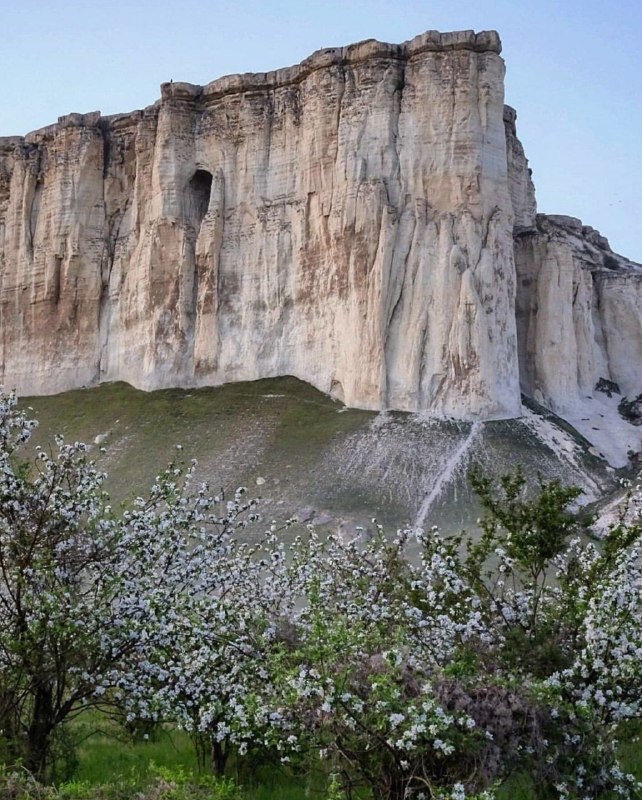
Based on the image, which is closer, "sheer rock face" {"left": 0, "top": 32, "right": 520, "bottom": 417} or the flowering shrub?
the flowering shrub

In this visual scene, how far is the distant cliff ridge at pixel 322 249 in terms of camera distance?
45.2 m

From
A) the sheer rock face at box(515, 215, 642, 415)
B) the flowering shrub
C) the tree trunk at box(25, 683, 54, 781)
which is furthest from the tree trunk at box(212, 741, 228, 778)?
the sheer rock face at box(515, 215, 642, 415)

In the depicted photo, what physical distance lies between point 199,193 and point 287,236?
7199 mm

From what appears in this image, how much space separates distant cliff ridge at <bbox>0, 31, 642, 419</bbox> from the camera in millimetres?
45250

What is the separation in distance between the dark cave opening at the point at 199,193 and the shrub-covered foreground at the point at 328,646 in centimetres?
4388

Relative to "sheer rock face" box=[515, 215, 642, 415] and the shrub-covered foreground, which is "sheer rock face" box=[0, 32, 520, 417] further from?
the shrub-covered foreground

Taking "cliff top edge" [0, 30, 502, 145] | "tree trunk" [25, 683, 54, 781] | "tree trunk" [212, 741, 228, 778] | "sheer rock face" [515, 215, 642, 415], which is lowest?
"tree trunk" [212, 741, 228, 778]

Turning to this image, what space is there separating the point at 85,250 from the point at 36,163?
6924mm

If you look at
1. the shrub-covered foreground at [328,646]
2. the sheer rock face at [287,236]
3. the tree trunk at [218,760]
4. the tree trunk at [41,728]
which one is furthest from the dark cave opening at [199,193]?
the tree trunk at [41,728]

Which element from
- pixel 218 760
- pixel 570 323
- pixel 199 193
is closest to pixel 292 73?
pixel 199 193

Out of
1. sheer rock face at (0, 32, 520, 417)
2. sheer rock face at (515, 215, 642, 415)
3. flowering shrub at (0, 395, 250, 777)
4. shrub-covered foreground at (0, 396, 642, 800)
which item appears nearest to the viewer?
shrub-covered foreground at (0, 396, 642, 800)

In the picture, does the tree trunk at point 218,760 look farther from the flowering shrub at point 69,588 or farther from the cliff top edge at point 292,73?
the cliff top edge at point 292,73

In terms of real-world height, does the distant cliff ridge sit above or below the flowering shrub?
above

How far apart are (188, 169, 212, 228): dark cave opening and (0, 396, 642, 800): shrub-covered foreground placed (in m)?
43.9
